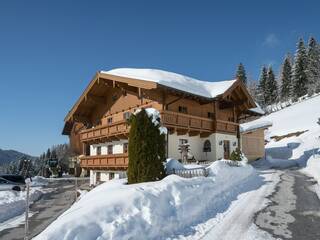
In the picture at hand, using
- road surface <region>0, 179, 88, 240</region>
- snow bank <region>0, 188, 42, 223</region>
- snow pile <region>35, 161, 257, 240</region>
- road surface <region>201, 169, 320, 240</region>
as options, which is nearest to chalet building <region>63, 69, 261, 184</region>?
road surface <region>0, 179, 88, 240</region>

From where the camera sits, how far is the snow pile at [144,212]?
22.8ft

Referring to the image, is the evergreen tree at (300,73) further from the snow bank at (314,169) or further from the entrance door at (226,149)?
the entrance door at (226,149)

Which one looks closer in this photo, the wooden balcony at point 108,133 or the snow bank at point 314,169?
the snow bank at point 314,169

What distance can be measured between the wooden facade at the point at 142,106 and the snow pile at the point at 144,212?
9972mm

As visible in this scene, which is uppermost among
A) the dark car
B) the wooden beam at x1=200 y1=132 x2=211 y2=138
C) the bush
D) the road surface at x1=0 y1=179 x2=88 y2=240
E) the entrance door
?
the wooden beam at x1=200 y1=132 x2=211 y2=138

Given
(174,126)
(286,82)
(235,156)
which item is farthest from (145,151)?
(286,82)

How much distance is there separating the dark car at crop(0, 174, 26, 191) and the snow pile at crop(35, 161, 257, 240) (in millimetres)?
23266

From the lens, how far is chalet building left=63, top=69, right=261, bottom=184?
74.8 ft

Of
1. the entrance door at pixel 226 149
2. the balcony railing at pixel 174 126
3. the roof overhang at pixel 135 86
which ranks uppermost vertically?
the roof overhang at pixel 135 86

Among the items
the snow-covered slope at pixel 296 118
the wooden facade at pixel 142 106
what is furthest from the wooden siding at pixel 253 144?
the snow-covered slope at pixel 296 118

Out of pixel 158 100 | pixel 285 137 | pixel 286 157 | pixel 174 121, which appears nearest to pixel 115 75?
pixel 158 100

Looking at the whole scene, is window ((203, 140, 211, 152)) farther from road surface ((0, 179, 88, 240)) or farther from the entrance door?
road surface ((0, 179, 88, 240))

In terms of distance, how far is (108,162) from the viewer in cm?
2556

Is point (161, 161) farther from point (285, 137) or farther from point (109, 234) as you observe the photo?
point (285, 137)
